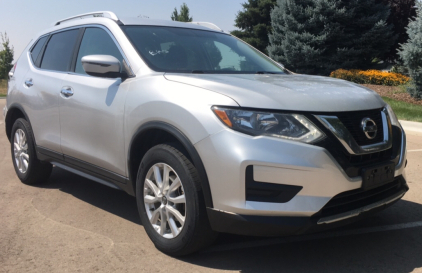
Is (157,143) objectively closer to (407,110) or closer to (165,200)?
(165,200)

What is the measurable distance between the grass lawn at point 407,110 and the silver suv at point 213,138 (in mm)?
8106

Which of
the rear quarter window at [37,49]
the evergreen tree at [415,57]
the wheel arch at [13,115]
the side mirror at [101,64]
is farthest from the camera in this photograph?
the evergreen tree at [415,57]

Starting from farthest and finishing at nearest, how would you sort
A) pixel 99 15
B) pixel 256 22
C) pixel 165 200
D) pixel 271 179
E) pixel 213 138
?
1. pixel 256 22
2. pixel 99 15
3. pixel 165 200
4. pixel 213 138
5. pixel 271 179

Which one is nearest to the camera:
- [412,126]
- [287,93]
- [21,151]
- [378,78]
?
[287,93]

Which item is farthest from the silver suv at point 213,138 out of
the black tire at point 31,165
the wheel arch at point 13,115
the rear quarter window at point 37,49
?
the rear quarter window at point 37,49

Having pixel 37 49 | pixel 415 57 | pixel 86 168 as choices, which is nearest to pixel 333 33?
pixel 415 57

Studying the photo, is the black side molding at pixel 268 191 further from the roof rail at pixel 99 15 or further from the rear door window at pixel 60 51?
the rear door window at pixel 60 51

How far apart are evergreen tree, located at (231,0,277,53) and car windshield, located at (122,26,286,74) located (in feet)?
98.1

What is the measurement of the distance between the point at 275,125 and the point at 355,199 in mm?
776

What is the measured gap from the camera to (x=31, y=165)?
5270mm

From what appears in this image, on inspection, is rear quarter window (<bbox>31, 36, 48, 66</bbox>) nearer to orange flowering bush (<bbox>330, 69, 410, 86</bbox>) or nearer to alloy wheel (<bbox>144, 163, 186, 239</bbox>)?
alloy wheel (<bbox>144, 163, 186, 239</bbox>)

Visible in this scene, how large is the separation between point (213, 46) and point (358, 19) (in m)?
19.1

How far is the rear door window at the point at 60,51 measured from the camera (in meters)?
4.76

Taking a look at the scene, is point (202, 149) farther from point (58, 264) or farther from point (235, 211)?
point (58, 264)
